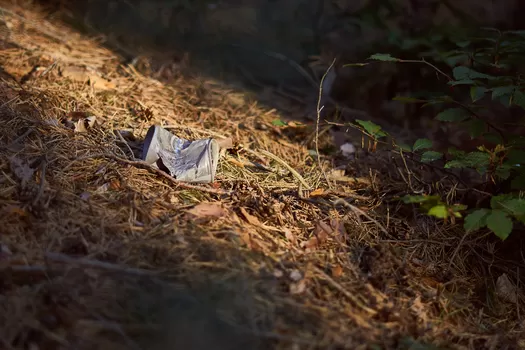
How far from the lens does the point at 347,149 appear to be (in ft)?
8.46

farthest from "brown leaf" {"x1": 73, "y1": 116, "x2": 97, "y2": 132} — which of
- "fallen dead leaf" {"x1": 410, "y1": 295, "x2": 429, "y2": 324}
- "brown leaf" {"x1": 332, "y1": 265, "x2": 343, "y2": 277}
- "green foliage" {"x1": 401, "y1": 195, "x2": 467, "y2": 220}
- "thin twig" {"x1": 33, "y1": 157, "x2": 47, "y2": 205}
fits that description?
"fallen dead leaf" {"x1": 410, "y1": 295, "x2": 429, "y2": 324}

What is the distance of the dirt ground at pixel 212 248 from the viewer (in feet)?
4.68

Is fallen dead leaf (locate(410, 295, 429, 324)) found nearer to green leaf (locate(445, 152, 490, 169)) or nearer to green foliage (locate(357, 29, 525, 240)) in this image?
green foliage (locate(357, 29, 525, 240))

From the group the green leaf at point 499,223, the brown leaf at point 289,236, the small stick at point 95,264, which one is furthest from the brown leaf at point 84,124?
the green leaf at point 499,223

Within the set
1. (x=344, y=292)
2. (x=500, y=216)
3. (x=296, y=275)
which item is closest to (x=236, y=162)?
(x=296, y=275)

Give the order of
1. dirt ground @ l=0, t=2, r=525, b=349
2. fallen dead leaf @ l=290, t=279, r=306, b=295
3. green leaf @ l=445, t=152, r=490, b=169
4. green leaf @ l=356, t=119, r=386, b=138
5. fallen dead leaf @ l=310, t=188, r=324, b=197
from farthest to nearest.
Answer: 1. green leaf @ l=356, t=119, r=386, b=138
2. fallen dead leaf @ l=310, t=188, r=324, b=197
3. green leaf @ l=445, t=152, r=490, b=169
4. fallen dead leaf @ l=290, t=279, r=306, b=295
5. dirt ground @ l=0, t=2, r=525, b=349

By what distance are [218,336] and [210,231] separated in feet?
1.46

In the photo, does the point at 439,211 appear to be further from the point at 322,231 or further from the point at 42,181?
the point at 42,181

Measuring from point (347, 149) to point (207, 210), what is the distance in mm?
1033

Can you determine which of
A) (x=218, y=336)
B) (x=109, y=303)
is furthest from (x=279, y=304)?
(x=109, y=303)

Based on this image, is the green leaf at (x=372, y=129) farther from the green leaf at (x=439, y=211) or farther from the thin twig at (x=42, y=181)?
the thin twig at (x=42, y=181)

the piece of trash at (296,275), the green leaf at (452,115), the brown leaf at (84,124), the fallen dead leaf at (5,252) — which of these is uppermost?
the brown leaf at (84,124)

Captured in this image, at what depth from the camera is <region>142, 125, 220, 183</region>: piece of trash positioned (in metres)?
2.00

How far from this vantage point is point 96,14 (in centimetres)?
343
